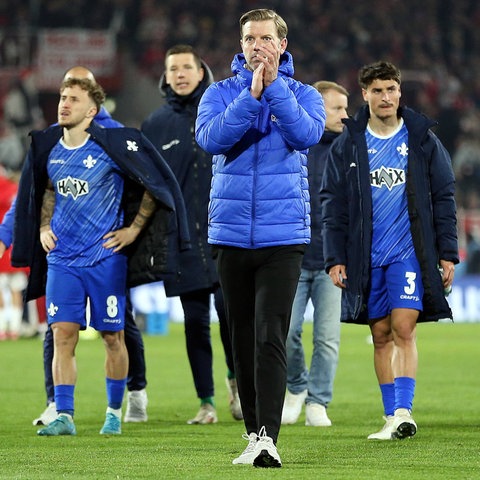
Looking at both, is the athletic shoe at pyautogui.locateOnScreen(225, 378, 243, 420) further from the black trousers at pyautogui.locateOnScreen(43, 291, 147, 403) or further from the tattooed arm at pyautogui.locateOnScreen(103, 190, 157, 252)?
the tattooed arm at pyautogui.locateOnScreen(103, 190, 157, 252)

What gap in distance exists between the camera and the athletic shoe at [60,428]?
25.4 feet

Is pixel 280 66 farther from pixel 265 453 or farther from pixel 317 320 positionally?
pixel 317 320

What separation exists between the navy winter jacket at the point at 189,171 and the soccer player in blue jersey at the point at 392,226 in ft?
4.45

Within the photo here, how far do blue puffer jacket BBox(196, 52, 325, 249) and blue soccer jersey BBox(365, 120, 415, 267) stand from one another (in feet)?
5.31

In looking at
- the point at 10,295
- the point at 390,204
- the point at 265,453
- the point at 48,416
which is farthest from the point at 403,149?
the point at 10,295

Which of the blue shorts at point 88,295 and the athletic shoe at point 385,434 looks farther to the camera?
the blue shorts at point 88,295

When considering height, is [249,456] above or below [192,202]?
below

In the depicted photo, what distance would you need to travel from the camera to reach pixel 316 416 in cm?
859

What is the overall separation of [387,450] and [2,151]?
21097 millimetres

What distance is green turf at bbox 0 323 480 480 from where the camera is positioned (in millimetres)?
5852

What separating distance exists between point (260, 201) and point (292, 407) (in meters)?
3.24

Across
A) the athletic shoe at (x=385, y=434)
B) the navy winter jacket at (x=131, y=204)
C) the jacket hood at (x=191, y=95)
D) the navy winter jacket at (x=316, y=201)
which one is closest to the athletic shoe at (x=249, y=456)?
the athletic shoe at (x=385, y=434)

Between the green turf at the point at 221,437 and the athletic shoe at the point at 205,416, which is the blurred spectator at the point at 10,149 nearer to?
the green turf at the point at 221,437

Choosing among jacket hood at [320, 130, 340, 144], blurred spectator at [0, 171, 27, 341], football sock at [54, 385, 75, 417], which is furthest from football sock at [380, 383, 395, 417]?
blurred spectator at [0, 171, 27, 341]
